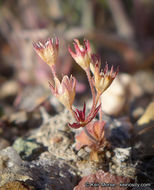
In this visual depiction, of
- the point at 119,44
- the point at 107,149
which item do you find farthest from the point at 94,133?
the point at 119,44

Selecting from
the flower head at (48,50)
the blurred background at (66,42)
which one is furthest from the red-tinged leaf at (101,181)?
the blurred background at (66,42)

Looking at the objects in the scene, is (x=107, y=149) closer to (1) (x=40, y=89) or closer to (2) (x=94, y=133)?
(2) (x=94, y=133)

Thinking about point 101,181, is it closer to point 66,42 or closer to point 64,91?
point 64,91

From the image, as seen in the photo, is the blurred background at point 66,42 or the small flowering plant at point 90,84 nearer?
the small flowering plant at point 90,84

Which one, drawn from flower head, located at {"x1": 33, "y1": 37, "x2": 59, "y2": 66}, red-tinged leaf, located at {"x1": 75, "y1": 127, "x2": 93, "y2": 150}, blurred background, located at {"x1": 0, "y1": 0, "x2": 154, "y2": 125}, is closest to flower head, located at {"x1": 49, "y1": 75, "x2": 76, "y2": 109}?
flower head, located at {"x1": 33, "y1": 37, "x2": 59, "y2": 66}

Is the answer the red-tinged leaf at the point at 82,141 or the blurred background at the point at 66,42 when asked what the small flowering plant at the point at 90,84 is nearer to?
the red-tinged leaf at the point at 82,141

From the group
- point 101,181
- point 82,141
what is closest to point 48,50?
point 82,141

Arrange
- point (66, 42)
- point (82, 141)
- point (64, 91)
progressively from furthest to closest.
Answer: point (66, 42)
point (82, 141)
point (64, 91)
